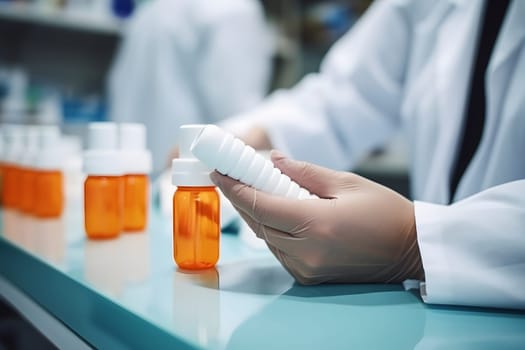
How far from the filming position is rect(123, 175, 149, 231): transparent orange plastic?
27.4 inches

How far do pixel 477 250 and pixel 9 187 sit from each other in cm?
85

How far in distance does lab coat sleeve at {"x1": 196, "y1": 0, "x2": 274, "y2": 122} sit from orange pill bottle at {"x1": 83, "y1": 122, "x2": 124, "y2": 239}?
111 centimetres

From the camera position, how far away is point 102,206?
2.09ft

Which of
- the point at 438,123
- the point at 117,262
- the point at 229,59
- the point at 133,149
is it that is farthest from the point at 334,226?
the point at 229,59

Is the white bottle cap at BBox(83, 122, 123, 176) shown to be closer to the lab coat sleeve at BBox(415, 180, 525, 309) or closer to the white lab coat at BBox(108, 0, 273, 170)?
the lab coat sleeve at BBox(415, 180, 525, 309)

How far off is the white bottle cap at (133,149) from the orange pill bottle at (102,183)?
0.05 ft

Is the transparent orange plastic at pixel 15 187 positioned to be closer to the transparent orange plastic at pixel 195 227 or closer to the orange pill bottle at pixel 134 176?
the orange pill bottle at pixel 134 176

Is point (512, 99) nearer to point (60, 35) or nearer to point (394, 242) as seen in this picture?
point (394, 242)

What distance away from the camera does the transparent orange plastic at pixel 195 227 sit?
1.62 feet

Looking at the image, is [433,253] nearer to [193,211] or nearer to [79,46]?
[193,211]

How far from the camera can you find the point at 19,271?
1.93 feet

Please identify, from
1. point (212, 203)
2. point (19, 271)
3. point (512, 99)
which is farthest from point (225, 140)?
point (512, 99)

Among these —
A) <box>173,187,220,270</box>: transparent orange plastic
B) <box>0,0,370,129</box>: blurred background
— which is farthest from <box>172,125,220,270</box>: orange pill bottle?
<box>0,0,370,129</box>: blurred background

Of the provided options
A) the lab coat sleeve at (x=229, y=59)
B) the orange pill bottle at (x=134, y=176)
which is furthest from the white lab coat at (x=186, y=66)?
the orange pill bottle at (x=134, y=176)
